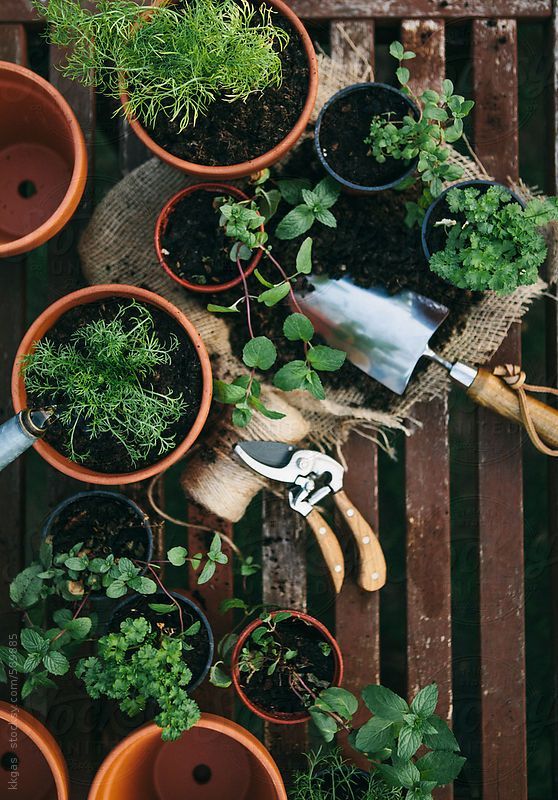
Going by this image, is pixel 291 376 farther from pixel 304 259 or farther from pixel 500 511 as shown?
pixel 500 511

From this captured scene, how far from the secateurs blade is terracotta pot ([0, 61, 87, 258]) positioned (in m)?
→ 0.48

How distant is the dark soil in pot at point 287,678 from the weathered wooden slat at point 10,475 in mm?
422

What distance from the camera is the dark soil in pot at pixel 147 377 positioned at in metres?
1.09

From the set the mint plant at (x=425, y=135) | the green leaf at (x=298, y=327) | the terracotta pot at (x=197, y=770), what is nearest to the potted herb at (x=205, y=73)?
the mint plant at (x=425, y=135)

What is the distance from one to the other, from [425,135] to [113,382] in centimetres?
59

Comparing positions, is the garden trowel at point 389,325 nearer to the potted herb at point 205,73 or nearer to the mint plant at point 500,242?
the mint plant at point 500,242

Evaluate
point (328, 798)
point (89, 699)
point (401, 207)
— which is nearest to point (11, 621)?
point (89, 699)

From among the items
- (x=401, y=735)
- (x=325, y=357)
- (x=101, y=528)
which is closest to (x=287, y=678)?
(x=401, y=735)

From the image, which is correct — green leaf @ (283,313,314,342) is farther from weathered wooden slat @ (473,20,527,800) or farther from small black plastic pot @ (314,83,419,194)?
weathered wooden slat @ (473,20,527,800)

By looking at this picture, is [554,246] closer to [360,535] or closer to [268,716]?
[360,535]

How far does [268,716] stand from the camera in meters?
1.13

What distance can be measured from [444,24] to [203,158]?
50cm

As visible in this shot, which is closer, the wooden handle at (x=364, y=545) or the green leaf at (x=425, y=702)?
the green leaf at (x=425, y=702)

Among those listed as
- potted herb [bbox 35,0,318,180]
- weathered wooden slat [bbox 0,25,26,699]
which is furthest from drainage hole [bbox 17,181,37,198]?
potted herb [bbox 35,0,318,180]
